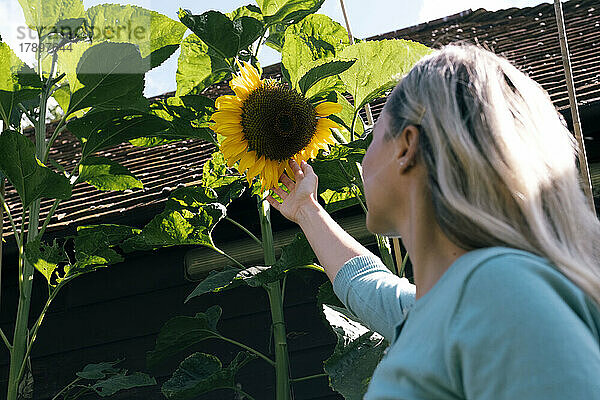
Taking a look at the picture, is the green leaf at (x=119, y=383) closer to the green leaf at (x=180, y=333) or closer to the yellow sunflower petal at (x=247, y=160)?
the green leaf at (x=180, y=333)

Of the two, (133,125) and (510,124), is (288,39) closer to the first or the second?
(133,125)

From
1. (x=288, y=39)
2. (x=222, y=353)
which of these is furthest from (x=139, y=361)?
(x=288, y=39)

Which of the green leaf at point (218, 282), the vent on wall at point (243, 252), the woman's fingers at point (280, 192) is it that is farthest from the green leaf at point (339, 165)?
the vent on wall at point (243, 252)

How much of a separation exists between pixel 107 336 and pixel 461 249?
9.23 feet

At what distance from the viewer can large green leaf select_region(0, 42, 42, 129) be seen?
193 cm

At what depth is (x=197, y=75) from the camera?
6.33 feet

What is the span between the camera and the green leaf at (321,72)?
159 centimetres

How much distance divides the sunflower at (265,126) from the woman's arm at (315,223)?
0.04m

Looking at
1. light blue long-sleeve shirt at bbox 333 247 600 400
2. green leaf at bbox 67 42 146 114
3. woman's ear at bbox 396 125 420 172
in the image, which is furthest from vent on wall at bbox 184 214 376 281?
light blue long-sleeve shirt at bbox 333 247 600 400

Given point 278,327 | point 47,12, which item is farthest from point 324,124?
point 47,12

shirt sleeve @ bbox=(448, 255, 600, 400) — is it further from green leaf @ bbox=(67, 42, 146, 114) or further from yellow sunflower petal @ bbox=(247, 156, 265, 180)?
green leaf @ bbox=(67, 42, 146, 114)

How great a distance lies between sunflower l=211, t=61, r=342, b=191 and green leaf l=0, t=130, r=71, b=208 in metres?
0.55

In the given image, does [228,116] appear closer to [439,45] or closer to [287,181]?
[287,181]

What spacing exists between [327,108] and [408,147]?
0.78 m
